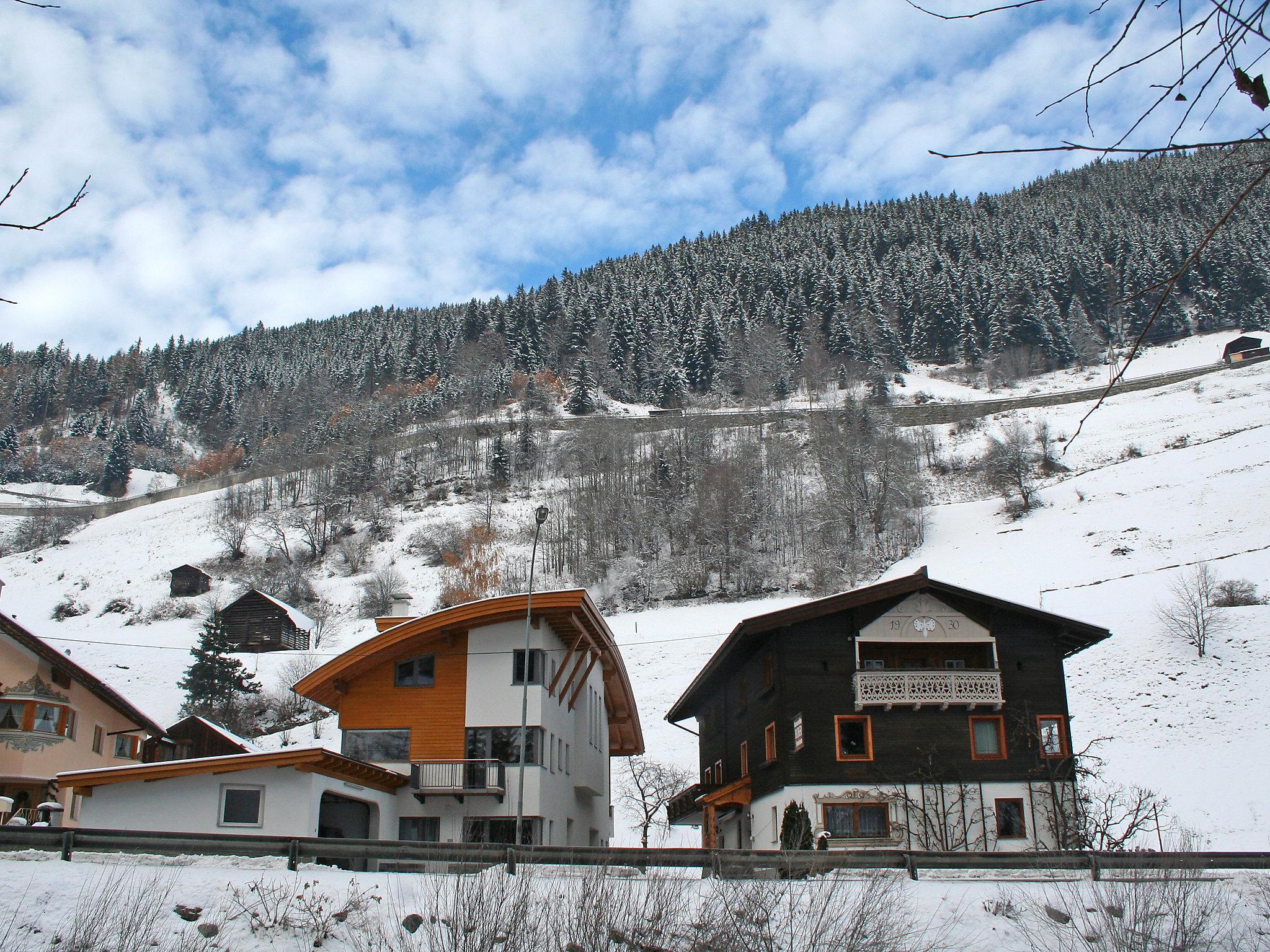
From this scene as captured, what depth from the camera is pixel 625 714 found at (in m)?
44.2

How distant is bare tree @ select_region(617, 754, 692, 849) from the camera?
43.1 meters

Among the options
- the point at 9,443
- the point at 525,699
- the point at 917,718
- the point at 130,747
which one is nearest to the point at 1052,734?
the point at 917,718

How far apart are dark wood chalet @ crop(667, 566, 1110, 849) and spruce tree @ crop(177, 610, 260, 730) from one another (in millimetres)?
39897

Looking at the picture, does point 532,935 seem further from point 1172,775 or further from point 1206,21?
point 1172,775

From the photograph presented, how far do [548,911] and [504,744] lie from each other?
691 inches

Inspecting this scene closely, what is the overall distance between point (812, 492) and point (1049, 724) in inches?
2865

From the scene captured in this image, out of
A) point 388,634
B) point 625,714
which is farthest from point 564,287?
point 388,634

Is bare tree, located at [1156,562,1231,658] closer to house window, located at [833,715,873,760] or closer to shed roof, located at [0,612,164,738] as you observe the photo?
house window, located at [833,715,873,760]

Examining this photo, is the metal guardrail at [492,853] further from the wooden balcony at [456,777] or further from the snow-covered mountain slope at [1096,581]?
the snow-covered mountain slope at [1096,581]

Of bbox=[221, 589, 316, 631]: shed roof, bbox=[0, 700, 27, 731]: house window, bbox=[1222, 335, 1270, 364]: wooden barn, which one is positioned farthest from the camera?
bbox=[1222, 335, 1270, 364]: wooden barn

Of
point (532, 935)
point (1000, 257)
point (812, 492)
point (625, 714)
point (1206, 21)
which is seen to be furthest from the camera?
point (1000, 257)

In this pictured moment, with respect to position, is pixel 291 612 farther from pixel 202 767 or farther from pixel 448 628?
pixel 202 767

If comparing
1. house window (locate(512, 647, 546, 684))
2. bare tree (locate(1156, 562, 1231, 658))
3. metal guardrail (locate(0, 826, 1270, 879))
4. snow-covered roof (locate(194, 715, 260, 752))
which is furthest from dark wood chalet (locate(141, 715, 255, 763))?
bare tree (locate(1156, 562, 1231, 658))

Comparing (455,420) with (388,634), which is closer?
(388,634)
